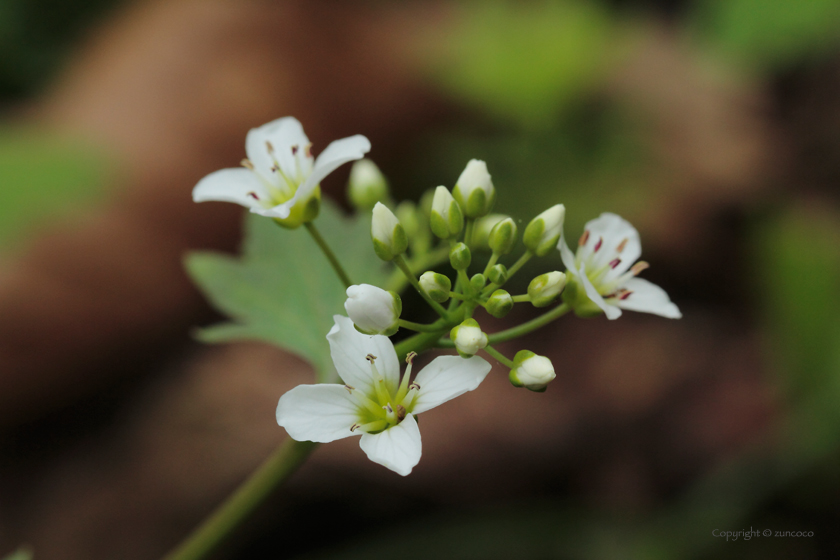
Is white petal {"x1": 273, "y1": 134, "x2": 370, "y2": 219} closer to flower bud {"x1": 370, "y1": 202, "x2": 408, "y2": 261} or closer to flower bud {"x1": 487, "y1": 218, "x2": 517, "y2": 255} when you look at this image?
flower bud {"x1": 370, "y1": 202, "x2": 408, "y2": 261}

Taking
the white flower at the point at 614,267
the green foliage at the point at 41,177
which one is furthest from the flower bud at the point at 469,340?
the green foliage at the point at 41,177

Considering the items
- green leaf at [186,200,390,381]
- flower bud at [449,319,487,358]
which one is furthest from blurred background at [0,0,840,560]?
flower bud at [449,319,487,358]

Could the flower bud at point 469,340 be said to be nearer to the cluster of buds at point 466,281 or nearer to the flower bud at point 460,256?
the cluster of buds at point 466,281

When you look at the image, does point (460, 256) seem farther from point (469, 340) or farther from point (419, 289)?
point (469, 340)

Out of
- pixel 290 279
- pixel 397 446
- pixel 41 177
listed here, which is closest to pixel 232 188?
pixel 290 279

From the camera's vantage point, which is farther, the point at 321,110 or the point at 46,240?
the point at 321,110

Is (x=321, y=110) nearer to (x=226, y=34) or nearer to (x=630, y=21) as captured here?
(x=226, y=34)

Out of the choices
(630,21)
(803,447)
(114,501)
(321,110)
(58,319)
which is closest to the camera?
(803,447)

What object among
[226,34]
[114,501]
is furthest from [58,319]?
[226,34]
